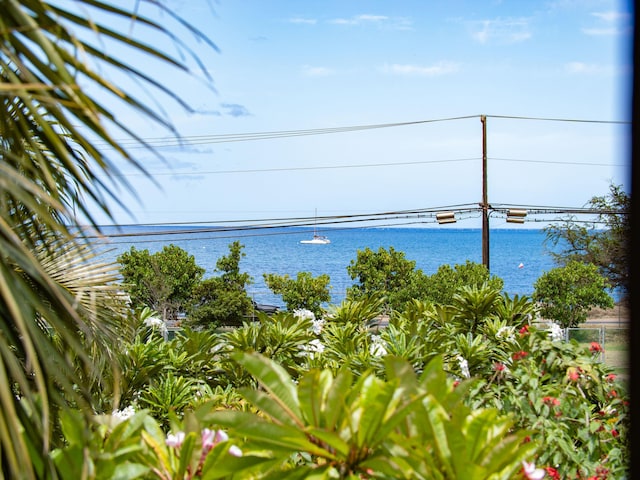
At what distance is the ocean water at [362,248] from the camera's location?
64062 mm

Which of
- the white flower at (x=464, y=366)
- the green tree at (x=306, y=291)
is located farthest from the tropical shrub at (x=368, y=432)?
the green tree at (x=306, y=291)

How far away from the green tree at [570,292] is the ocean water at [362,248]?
32239 millimetres

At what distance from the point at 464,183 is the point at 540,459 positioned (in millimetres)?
53731

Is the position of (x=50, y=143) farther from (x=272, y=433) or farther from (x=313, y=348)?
(x=313, y=348)

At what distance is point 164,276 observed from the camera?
22375 millimetres

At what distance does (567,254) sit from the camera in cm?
2511

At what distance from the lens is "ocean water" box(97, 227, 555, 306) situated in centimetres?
6406

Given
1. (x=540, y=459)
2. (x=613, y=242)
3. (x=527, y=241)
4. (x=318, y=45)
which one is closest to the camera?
(x=540, y=459)

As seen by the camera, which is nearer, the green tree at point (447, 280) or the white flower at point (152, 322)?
the white flower at point (152, 322)

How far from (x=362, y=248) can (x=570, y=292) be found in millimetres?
64319

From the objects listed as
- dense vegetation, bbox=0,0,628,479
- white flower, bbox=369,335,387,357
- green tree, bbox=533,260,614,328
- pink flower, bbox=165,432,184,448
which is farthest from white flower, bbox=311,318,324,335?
green tree, bbox=533,260,614,328

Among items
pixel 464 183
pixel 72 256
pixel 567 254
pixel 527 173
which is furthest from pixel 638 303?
pixel 464 183

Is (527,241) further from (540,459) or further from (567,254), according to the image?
(540,459)

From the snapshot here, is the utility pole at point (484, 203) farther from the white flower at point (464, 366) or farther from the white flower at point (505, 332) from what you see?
the white flower at point (464, 366)
